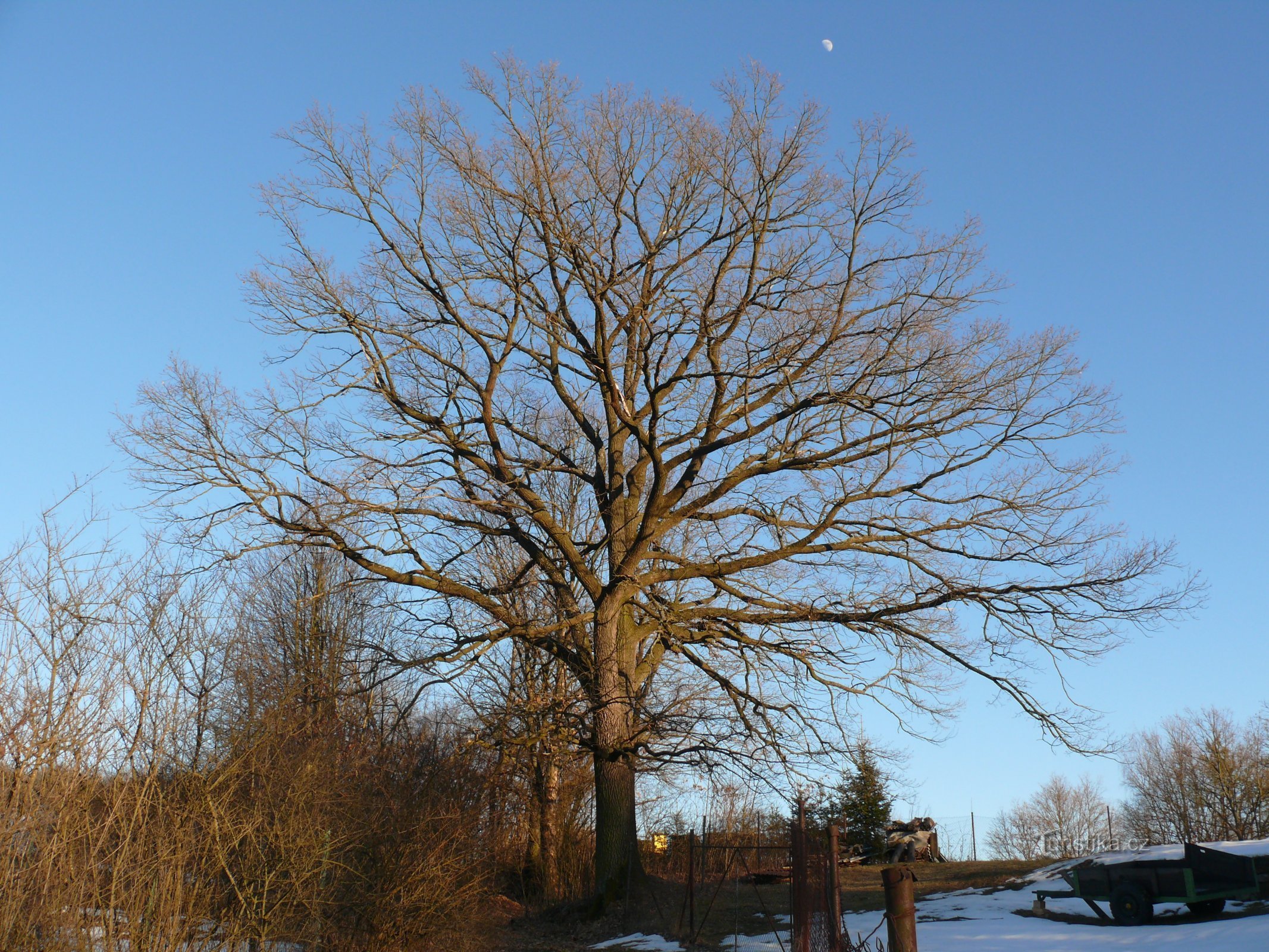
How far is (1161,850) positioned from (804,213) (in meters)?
11.7

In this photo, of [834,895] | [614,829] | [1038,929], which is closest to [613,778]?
[614,829]

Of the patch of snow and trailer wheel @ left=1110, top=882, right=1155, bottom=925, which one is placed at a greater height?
trailer wheel @ left=1110, top=882, right=1155, bottom=925

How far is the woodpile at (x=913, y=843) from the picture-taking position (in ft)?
93.1

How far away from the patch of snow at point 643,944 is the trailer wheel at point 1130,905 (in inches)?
255

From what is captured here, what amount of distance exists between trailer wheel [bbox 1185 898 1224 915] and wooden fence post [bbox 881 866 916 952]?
908 centimetres

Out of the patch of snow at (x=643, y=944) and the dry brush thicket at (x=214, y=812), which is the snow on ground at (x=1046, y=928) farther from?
the dry brush thicket at (x=214, y=812)

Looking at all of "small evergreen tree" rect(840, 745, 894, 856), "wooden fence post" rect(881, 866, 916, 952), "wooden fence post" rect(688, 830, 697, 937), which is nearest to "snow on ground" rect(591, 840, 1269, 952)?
"wooden fence post" rect(688, 830, 697, 937)

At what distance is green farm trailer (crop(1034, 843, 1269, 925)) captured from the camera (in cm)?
1387

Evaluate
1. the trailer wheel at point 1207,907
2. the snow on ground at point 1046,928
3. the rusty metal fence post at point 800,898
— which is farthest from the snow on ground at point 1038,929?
the rusty metal fence post at point 800,898

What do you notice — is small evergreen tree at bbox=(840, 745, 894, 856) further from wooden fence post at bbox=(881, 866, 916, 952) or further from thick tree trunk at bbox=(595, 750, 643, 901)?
wooden fence post at bbox=(881, 866, 916, 952)

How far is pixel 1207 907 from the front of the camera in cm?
1434

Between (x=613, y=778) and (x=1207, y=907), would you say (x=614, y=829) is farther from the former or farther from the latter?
(x=1207, y=907)

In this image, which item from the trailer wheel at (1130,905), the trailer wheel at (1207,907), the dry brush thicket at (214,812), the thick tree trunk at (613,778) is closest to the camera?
the dry brush thicket at (214,812)

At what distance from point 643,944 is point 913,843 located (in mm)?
17409
